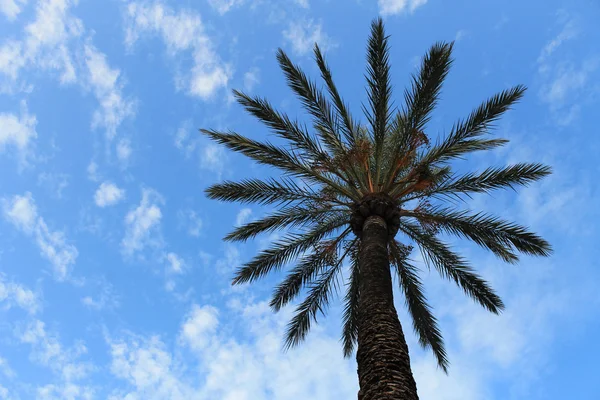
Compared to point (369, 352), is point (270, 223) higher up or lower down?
higher up

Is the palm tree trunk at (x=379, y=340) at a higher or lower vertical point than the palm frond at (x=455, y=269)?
lower

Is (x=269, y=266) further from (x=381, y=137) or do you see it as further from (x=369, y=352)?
(x=369, y=352)

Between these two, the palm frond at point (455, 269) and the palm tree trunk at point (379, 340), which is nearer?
the palm tree trunk at point (379, 340)

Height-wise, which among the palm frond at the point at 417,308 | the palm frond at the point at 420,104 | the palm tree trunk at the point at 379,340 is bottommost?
the palm tree trunk at the point at 379,340

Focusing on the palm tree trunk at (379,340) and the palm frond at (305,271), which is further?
the palm frond at (305,271)

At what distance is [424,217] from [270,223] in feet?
12.1

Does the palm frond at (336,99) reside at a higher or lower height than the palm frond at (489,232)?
higher

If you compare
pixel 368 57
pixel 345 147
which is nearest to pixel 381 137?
pixel 345 147

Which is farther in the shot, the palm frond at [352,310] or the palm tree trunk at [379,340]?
the palm frond at [352,310]

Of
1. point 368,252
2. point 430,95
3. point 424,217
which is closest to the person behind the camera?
point 368,252

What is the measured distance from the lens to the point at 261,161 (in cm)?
1183

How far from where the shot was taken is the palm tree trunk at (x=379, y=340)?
20.4 ft

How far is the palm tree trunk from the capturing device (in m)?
6.23

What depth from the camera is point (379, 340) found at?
7.02 metres
